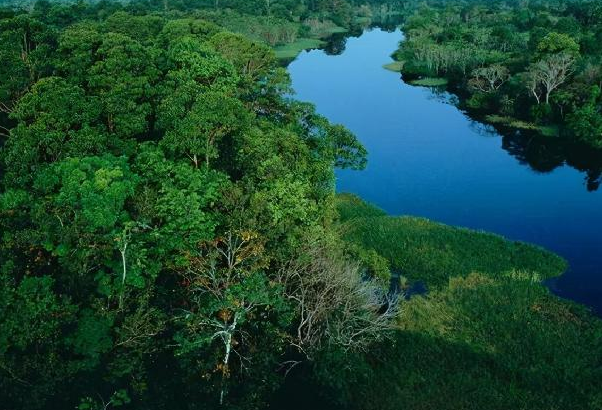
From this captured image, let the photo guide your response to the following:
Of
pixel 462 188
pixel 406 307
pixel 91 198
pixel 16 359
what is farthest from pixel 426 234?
pixel 16 359

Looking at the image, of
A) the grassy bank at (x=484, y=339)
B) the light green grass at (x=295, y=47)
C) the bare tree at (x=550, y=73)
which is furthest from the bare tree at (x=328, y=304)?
the light green grass at (x=295, y=47)

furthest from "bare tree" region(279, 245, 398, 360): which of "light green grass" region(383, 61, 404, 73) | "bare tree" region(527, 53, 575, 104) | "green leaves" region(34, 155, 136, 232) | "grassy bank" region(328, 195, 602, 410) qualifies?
"light green grass" region(383, 61, 404, 73)

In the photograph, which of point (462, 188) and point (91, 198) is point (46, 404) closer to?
point (91, 198)

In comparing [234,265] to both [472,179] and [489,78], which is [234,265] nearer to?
[472,179]

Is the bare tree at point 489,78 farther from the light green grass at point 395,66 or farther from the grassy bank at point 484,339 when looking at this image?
the grassy bank at point 484,339

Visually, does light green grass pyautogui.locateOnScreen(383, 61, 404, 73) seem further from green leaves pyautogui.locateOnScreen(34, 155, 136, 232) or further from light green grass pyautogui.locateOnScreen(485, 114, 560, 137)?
green leaves pyautogui.locateOnScreen(34, 155, 136, 232)

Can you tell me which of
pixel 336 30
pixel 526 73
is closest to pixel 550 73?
pixel 526 73
